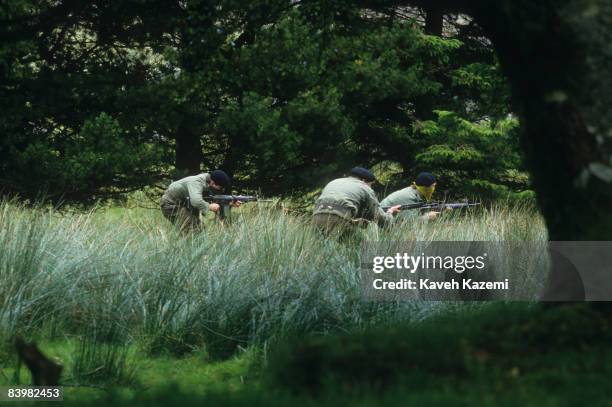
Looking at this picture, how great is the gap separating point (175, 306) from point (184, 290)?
0.18m

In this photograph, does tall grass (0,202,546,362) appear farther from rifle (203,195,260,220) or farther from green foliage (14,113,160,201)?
green foliage (14,113,160,201)

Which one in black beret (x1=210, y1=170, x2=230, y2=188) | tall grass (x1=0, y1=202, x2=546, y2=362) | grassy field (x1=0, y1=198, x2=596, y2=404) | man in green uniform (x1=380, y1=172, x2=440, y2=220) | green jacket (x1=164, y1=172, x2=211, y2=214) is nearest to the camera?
grassy field (x1=0, y1=198, x2=596, y2=404)

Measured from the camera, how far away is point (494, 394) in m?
4.02

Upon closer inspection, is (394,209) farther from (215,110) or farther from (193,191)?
(215,110)

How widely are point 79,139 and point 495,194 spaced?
7.93 metres

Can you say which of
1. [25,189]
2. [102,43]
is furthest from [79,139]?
[102,43]

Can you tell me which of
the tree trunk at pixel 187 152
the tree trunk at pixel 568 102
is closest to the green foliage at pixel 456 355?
the tree trunk at pixel 568 102

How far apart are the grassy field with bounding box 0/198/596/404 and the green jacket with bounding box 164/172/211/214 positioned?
4549 mm

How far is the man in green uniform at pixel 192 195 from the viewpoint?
14.2m

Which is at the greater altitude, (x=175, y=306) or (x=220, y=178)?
(x=220, y=178)

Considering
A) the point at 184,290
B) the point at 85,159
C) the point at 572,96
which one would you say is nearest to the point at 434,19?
the point at 85,159

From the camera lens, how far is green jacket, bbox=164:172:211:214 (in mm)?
14188

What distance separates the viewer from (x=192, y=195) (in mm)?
14273

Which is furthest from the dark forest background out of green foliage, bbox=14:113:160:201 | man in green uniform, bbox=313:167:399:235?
man in green uniform, bbox=313:167:399:235
